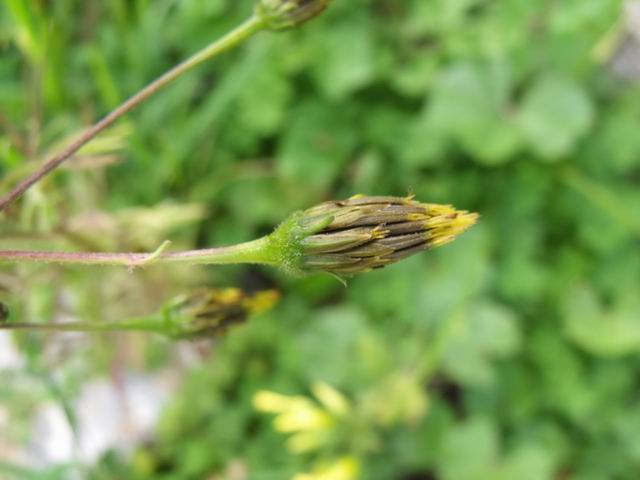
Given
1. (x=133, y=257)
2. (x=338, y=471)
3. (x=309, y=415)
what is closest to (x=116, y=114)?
(x=133, y=257)

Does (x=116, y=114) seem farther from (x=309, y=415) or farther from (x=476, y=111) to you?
(x=476, y=111)

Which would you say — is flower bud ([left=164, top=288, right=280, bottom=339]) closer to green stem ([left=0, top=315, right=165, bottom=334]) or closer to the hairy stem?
green stem ([left=0, top=315, right=165, bottom=334])

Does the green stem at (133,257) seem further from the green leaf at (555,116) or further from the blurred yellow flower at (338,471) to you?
the green leaf at (555,116)

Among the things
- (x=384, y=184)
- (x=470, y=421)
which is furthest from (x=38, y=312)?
(x=470, y=421)

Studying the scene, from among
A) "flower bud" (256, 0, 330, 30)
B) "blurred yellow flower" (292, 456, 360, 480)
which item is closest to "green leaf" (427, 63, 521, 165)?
"blurred yellow flower" (292, 456, 360, 480)

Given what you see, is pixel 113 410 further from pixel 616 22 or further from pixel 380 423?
pixel 616 22

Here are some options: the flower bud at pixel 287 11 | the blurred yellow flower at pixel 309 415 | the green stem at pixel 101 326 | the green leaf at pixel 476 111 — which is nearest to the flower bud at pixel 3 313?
the green stem at pixel 101 326

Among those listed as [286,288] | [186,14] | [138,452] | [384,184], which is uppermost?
[186,14]
